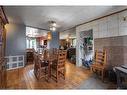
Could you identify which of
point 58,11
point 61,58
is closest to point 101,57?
point 61,58

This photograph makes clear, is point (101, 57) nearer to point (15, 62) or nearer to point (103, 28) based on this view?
point (103, 28)

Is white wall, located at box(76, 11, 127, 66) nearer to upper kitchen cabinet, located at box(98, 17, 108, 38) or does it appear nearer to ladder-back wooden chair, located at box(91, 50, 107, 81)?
upper kitchen cabinet, located at box(98, 17, 108, 38)

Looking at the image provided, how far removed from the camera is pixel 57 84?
319 centimetres

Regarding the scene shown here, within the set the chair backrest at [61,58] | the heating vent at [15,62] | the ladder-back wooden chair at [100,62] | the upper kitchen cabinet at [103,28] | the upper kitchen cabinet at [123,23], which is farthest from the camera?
the heating vent at [15,62]

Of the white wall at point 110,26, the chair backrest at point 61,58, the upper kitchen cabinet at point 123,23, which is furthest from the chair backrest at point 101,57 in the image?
the chair backrest at point 61,58

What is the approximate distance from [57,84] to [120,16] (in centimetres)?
254

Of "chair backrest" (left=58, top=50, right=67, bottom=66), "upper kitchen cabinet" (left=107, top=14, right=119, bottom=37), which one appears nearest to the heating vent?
"chair backrest" (left=58, top=50, right=67, bottom=66)

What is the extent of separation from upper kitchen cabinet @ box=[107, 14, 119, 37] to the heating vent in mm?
3752

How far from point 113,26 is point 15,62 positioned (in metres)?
4.00

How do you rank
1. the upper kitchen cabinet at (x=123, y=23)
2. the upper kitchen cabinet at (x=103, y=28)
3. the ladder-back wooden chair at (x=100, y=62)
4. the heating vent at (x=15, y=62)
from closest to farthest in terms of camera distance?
1. the upper kitchen cabinet at (x=123, y=23)
2. the ladder-back wooden chair at (x=100, y=62)
3. the upper kitchen cabinet at (x=103, y=28)
4. the heating vent at (x=15, y=62)

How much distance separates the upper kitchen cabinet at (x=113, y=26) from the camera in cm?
352

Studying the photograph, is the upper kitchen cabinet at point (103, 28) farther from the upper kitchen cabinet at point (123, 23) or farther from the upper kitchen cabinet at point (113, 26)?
the upper kitchen cabinet at point (123, 23)

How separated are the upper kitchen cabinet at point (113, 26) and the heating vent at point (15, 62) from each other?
12.3 feet

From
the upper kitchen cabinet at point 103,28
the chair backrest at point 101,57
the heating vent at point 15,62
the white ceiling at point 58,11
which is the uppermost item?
the white ceiling at point 58,11
